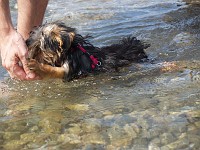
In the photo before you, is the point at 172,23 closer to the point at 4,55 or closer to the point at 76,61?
the point at 76,61

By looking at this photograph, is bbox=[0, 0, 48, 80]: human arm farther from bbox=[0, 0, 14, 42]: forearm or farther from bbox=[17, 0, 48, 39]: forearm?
bbox=[17, 0, 48, 39]: forearm

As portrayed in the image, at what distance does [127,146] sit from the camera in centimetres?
279

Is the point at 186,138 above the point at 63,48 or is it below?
below

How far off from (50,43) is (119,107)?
1.27m

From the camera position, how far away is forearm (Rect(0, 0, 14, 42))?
4.11 m

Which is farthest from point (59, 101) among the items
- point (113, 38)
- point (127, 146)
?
point (113, 38)

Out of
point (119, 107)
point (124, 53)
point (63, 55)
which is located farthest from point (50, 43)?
point (119, 107)

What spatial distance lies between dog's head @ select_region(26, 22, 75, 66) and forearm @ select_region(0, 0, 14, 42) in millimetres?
361

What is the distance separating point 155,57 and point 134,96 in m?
1.71

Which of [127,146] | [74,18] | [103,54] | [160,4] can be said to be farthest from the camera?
[160,4]

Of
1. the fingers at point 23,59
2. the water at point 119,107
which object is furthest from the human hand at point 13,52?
the water at point 119,107

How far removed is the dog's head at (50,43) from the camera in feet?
14.4

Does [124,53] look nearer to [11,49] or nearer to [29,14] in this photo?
[29,14]

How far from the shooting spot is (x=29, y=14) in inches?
183
